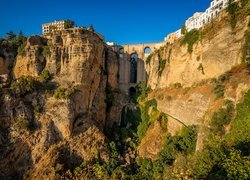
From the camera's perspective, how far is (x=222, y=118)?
1677 centimetres

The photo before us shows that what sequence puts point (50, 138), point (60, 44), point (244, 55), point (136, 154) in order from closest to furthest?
point (244, 55), point (50, 138), point (136, 154), point (60, 44)

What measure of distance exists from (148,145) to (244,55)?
15.2 m

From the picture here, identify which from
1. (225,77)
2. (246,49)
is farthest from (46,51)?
(246,49)

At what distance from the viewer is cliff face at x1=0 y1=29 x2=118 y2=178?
23516 millimetres

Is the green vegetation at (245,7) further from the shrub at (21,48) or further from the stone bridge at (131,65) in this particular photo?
the shrub at (21,48)

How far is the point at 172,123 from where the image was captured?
84.6ft

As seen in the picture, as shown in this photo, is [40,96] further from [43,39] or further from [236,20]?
[236,20]

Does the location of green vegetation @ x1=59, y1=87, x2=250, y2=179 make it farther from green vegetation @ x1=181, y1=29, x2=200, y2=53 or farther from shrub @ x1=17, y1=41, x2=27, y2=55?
shrub @ x1=17, y1=41, x2=27, y2=55

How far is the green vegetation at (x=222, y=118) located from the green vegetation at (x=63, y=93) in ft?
58.4

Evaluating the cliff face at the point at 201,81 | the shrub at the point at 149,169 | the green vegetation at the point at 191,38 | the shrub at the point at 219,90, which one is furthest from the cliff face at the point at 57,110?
the shrub at the point at 219,90

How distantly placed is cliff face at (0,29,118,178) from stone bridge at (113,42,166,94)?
696 cm

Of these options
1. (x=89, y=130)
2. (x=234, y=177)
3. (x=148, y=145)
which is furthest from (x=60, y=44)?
(x=234, y=177)

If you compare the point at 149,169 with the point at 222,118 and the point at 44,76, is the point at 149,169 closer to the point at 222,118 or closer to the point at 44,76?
the point at 222,118

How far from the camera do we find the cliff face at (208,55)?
2142 centimetres
